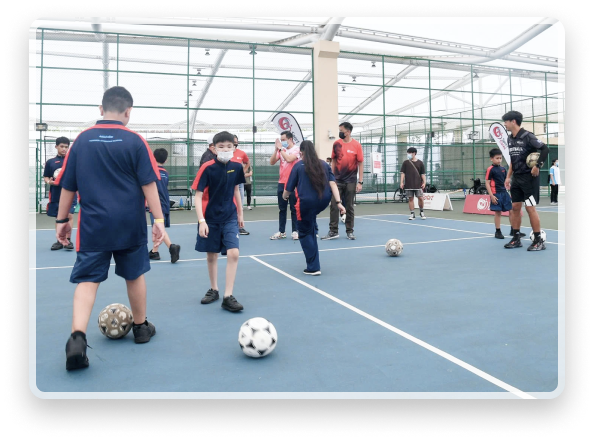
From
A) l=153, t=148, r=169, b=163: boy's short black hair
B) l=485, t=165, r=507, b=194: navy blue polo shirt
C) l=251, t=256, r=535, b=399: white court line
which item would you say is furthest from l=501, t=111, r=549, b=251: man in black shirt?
l=153, t=148, r=169, b=163: boy's short black hair

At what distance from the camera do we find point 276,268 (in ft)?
19.6

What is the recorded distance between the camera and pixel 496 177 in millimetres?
8680

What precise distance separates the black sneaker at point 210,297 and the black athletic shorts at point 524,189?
4.99 metres

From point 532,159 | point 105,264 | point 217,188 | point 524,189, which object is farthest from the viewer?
point 524,189

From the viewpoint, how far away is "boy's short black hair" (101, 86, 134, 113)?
3010 millimetres

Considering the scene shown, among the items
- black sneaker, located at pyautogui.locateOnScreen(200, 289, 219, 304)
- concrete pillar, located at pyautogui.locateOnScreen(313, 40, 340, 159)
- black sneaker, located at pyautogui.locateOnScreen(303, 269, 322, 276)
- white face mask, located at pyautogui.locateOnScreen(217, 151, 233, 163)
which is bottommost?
black sneaker, located at pyautogui.locateOnScreen(200, 289, 219, 304)

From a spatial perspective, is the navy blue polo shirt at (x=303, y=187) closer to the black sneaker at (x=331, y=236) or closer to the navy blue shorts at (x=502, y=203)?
the black sneaker at (x=331, y=236)

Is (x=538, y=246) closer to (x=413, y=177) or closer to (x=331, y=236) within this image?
(x=331, y=236)

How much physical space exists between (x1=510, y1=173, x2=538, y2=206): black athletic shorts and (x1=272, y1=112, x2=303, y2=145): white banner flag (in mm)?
3961

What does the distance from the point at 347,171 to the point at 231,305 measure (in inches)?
209

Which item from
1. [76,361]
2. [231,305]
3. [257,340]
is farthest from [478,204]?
[76,361]

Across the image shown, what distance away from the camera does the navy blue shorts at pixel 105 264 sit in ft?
9.70

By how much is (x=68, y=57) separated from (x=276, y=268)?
529 inches

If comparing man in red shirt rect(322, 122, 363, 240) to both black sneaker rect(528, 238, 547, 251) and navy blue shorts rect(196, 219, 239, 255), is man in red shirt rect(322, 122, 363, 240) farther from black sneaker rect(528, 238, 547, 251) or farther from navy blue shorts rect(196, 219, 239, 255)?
navy blue shorts rect(196, 219, 239, 255)
